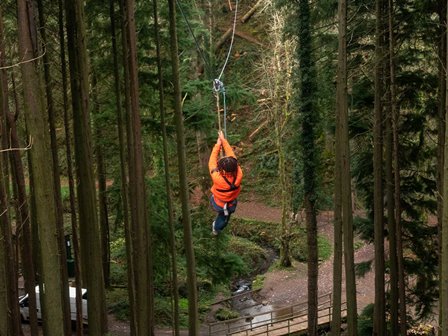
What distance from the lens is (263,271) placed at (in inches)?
975

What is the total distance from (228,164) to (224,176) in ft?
2.04

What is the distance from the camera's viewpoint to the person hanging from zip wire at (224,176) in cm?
972

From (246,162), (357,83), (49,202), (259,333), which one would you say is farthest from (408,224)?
(246,162)

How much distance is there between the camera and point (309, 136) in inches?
607

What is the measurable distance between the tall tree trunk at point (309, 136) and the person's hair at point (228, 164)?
590 cm

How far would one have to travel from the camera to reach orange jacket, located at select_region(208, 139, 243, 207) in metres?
9.91

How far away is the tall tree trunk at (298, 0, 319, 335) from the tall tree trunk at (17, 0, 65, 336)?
33.8ft

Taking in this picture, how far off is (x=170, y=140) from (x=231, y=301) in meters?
8.67

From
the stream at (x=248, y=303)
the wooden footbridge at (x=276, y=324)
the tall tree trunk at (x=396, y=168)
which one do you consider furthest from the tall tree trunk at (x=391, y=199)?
the stream at (x=248, y=303)

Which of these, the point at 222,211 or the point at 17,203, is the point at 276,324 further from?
the point at 17,203

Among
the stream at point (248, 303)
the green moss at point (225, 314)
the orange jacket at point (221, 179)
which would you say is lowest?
the stream at point (248, 303)

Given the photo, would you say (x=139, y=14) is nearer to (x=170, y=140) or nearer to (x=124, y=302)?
(x=170, y=140)

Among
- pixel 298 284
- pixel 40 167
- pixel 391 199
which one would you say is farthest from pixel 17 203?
pixel 298 284

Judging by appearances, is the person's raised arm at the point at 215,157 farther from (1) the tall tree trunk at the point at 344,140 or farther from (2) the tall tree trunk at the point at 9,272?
(2) the tall tree trunk at the point at 9,272
